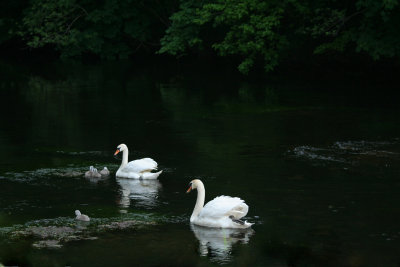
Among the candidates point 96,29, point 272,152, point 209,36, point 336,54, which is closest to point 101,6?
point 96,29

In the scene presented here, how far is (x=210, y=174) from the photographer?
21344 mm

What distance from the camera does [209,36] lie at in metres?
62.6

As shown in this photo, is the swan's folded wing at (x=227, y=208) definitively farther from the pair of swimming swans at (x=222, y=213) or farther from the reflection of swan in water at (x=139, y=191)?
the reflection of swan in water at (x=139, y=191)

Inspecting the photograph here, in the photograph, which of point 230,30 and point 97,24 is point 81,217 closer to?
point 230,30

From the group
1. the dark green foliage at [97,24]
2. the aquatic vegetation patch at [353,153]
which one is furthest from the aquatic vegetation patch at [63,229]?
the dark green foliage at [97,24]

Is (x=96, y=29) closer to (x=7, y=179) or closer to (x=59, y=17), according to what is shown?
(x=59, y=17)

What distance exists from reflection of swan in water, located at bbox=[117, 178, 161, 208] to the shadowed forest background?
23.3 m

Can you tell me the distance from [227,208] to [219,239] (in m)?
0.70

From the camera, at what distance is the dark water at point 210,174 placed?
14.6 metres

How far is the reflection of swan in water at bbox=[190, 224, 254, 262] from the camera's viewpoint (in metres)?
Result: 14.4

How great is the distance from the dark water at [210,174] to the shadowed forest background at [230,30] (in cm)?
454

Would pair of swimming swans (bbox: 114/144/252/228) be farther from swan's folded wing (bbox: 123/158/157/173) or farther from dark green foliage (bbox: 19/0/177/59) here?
dark green foliage (bbox: 19/0/177/59)

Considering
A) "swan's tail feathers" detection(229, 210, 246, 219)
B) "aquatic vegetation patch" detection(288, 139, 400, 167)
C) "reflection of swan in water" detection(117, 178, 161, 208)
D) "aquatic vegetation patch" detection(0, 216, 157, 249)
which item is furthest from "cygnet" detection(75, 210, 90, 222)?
"aquatic vegetation patch" detection(288, 139, 400, 167)

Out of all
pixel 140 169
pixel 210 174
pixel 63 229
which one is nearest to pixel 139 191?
pixel 140 169
